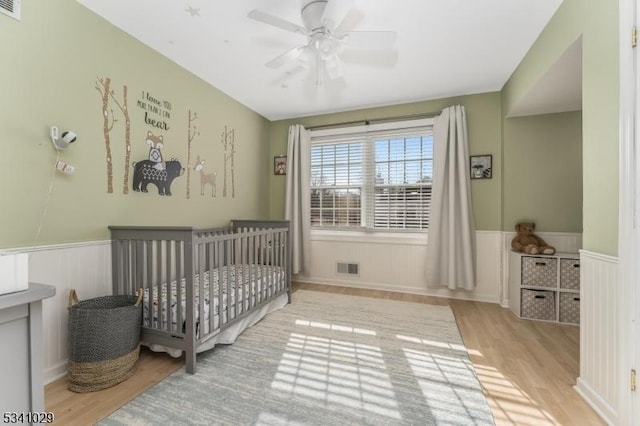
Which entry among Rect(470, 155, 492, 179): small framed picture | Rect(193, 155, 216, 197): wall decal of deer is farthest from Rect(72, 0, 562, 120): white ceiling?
Rect(193, 155, 216, 197): wall decal of deer

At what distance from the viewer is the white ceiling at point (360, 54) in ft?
5.82

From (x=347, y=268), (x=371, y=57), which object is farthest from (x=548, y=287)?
(x=371, y=57)

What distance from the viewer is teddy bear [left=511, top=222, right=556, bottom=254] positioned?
259 centimetres

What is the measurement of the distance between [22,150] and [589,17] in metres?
3.16

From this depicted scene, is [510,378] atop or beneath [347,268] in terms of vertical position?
beneath

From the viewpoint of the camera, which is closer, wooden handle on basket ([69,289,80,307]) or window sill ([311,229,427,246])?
wooden handle on basket ([69,289,80,307])

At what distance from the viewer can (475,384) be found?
1576 mm

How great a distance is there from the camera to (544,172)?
2.80m

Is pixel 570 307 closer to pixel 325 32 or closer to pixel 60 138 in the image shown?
pixel 325 32

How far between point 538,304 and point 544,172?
133cm

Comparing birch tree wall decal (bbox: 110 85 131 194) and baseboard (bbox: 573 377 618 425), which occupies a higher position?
birch tree wall decal (bbox: 110 85 131 194)

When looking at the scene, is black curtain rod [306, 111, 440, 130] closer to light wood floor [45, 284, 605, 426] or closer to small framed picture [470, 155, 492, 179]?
small framed picture [470, 155, 492, 179]

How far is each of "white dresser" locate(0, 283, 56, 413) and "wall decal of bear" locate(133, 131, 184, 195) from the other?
1517 millimetres

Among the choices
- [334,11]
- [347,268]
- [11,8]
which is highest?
[334,11]
